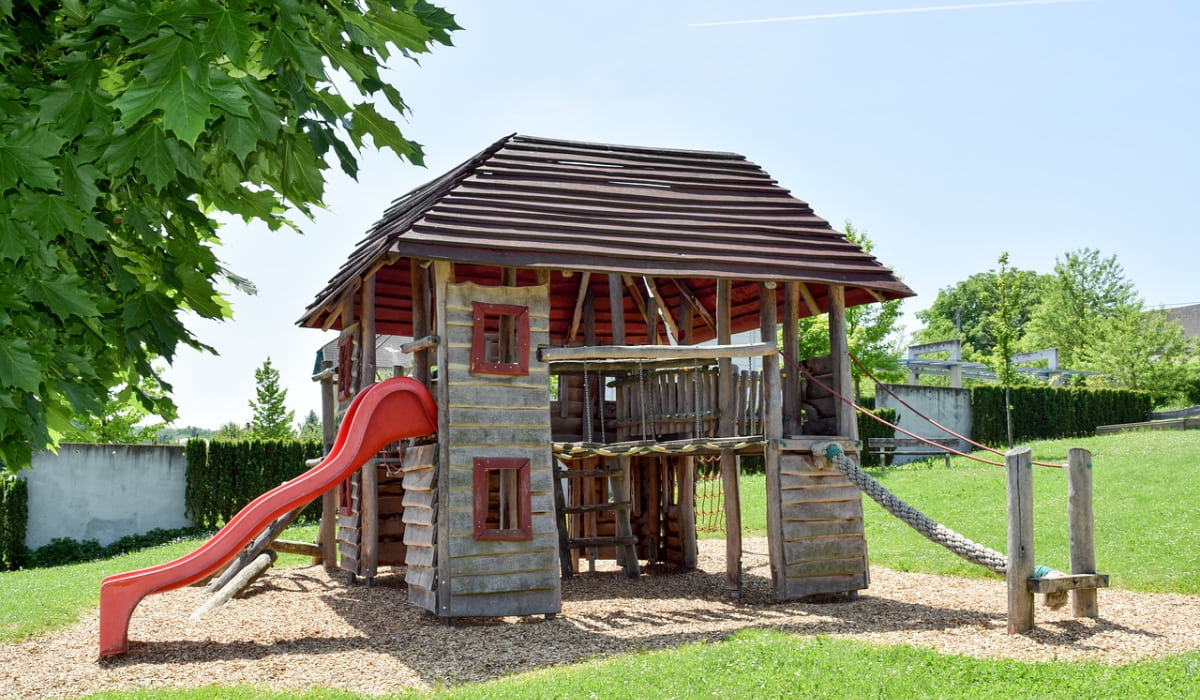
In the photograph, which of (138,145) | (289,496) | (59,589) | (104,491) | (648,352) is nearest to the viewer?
(138,145)

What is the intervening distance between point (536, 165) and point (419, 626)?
6.17 meters

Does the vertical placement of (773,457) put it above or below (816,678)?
above

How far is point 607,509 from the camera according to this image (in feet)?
51.6

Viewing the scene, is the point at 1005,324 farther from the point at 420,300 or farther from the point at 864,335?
the point at 420,300

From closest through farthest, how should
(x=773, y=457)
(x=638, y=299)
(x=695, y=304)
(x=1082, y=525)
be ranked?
(x=1082, y=525) → (x=773, y=457) → (x=695, y=304) → (x=638, y=299)

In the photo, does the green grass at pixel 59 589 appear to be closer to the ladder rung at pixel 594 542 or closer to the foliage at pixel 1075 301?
the ladder rung at pixel 594 542

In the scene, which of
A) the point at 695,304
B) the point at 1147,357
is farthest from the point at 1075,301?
the point at 695,304

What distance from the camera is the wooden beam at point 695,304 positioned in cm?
1770

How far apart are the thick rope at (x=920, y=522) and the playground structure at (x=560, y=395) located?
0.19 meters

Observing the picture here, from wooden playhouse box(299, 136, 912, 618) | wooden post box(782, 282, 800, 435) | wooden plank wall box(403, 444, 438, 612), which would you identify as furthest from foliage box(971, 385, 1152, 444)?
wooden plank wall box(403, 444, 438, 612)

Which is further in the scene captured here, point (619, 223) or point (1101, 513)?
point (1101, 513)

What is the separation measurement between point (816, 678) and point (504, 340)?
19.4ft

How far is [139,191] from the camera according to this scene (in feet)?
16.6

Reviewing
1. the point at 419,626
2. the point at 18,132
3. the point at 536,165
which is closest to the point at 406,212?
the point at 536,165
